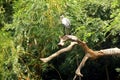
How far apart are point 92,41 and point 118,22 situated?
47 centimetres

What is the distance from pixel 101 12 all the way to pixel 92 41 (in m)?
0.35

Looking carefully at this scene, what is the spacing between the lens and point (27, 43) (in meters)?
3.25

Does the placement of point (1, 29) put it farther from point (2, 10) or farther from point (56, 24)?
point (56, 24)

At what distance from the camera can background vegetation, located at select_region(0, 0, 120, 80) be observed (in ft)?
9.96

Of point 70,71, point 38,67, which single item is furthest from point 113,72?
point 38,67

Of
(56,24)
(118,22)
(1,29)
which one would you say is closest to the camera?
(118,22)

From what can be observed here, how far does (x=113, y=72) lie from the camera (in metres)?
3.56

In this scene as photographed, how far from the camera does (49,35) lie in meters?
3.08

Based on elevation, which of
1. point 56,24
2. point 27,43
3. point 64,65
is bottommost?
point 64,65

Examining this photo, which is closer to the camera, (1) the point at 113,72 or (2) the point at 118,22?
(2) the point at 118,22

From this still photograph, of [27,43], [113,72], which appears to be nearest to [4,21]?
[27,43]

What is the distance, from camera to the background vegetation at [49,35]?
3.04 metres

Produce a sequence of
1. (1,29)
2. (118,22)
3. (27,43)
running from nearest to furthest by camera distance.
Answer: (118,22), (27,43), (1,29)

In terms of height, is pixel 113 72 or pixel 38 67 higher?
pixel 38 67
